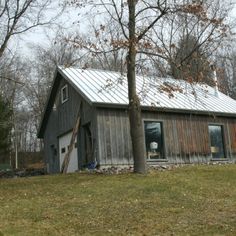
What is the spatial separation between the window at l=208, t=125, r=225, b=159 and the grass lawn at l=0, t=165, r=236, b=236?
7.26m

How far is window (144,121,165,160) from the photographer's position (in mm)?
23781

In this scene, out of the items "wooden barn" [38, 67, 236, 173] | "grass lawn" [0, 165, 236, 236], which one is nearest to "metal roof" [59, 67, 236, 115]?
"wooden barn" [38, 67, 236, 173]

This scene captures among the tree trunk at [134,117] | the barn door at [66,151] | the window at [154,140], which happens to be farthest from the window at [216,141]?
the tree trunk at [134,117]

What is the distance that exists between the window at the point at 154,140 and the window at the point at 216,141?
3335mm

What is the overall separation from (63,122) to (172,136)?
5896 mm

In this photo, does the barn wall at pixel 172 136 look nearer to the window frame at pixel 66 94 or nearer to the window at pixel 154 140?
the window at pixel 154 140

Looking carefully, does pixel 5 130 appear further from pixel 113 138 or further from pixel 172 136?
pixel 113 138

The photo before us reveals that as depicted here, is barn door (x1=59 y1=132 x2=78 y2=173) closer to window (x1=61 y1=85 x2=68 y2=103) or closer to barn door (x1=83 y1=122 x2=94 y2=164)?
barn door (x1=83 y1=122 x2=94 y2=164)

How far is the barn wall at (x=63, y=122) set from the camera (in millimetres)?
24047

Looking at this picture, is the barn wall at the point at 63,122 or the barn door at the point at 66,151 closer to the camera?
the barn wall at the point at 63,122

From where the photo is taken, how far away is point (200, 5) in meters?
17.5

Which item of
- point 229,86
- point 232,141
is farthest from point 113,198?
point 229,86

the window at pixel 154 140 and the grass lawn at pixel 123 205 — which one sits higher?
the window at pixel 154 140

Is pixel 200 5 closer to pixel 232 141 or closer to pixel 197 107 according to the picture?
pixel 197 107
